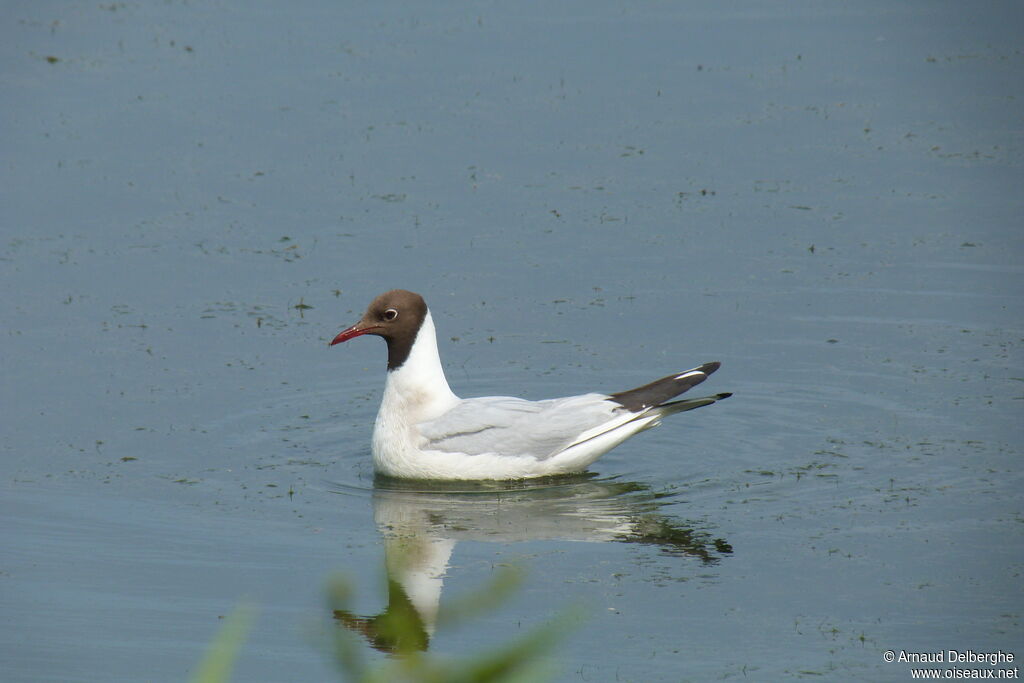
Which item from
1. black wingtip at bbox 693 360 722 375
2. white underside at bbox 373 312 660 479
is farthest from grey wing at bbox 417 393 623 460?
black wingtip at bbox 693 360 722 375

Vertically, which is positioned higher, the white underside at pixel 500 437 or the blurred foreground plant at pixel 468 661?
the blurred foreground plant at pixel 468 661

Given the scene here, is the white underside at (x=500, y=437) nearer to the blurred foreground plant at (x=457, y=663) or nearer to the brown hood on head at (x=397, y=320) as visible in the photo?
the brown hood on head at (x=397, y=320)

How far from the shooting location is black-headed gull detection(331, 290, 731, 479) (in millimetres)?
10453

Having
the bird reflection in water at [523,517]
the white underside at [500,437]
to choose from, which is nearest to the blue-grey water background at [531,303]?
the bird reflection in water at [523,517]

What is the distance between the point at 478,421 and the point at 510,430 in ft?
0.78

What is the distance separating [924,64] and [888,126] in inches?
111

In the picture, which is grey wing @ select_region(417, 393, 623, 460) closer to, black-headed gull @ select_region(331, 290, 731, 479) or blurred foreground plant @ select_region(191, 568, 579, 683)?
black-headed gull @ select_region(331, 290, 731, 479)

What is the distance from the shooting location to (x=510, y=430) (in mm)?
10484

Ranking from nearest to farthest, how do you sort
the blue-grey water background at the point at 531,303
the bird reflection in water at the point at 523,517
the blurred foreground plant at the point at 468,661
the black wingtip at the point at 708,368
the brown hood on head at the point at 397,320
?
the blurred foreground plant at the point at 468,661 < the blue-grey water background at the point at 531,303 < the bird reflection in water at the point at 523,517 < the brown hood on head at the point at 397,320 < the black wingtip at the point at 708,368

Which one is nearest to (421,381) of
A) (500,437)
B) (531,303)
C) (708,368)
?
(500,437)

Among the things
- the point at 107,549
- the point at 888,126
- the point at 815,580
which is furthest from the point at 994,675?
the point at 888,126

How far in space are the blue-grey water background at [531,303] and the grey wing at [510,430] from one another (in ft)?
1.71

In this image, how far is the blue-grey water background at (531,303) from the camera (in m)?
8.53

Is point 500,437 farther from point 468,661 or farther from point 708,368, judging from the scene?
point 468,661
